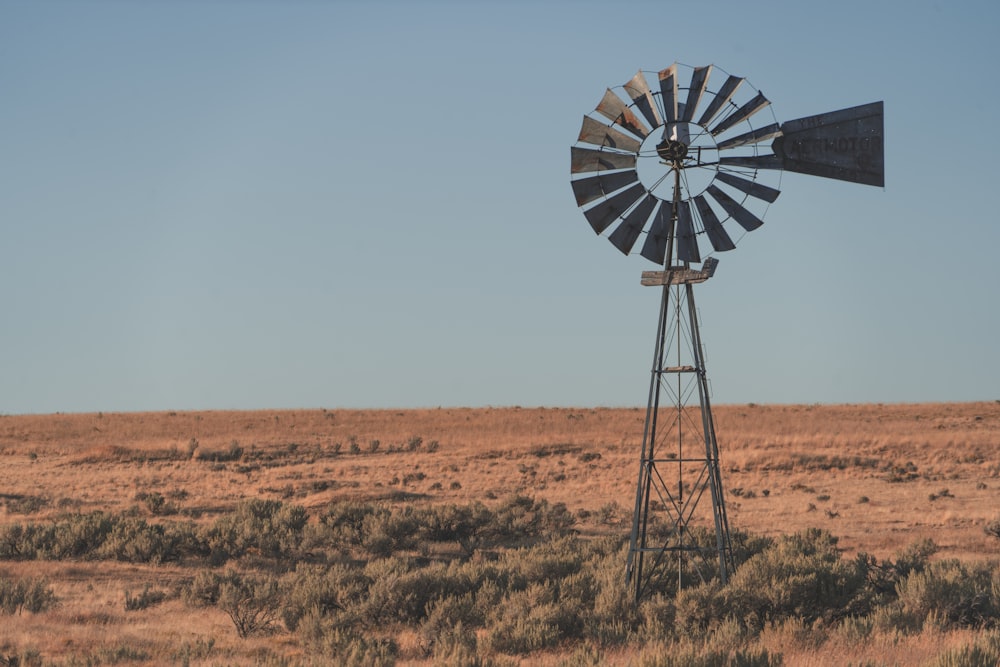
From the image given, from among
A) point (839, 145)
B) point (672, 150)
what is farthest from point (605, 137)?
point (839, 145)

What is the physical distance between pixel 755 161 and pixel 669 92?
5.17ft

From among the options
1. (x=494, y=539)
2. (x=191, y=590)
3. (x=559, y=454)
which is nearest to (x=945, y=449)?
(x=559, y=454)

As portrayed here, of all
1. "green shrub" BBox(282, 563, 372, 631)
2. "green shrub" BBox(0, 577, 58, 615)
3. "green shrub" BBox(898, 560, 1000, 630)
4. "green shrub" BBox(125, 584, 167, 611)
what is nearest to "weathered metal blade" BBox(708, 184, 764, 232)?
"green shrub" BBox(898, 560, 1000, 630)

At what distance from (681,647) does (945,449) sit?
123 ft

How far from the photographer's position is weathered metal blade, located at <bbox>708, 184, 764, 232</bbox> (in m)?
14.0

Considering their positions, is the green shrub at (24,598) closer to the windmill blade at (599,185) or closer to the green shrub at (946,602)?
the windmill blade at (599,185)

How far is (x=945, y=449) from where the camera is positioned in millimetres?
43406

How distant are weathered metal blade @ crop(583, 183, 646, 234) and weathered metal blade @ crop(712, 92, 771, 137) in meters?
1.37

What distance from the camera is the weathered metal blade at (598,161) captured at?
47.2 feet

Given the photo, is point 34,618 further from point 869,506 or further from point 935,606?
point 869,506

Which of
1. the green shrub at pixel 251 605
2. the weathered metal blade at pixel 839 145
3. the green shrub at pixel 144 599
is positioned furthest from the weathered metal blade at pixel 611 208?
the green shrub at pixel 144 599

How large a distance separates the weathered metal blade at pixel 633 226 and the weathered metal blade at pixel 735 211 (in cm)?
87

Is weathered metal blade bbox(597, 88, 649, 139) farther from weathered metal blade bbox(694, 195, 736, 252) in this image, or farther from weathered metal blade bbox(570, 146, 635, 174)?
weathered metal blade bbox(694, 195, 736, 252)

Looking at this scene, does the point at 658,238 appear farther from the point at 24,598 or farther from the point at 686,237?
the point at 24,598
